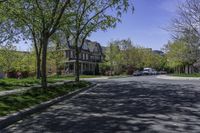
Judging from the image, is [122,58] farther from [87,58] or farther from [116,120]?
[116,120]

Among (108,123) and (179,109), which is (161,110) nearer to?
(179,109)

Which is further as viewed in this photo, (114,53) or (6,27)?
(114,53)

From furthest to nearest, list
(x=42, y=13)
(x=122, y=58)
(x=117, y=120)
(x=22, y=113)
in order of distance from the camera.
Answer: (x=122, y=58), (x=42, y=13), (x=22, y=113), (x=117, y=120)

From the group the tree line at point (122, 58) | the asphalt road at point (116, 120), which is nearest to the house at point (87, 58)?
the tree line at point (122, 58)

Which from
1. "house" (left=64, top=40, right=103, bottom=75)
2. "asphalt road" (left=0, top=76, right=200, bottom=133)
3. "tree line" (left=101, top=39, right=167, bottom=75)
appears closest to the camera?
"asphalt road" (left=0, top=76, right=200, bottom=133)

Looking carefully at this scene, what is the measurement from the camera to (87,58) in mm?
105438

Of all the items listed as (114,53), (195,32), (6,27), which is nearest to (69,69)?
(114,53)

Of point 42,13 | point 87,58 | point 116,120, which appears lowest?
point 116,120

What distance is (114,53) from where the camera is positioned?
97.1 metres

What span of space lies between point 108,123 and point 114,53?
282 feet

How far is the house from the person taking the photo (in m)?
92.0

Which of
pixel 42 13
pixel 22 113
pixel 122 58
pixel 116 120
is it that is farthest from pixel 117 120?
pixel 122 58

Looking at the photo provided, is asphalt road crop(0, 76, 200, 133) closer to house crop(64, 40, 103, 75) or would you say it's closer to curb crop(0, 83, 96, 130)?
curb crop(0, 83, 96, 130)

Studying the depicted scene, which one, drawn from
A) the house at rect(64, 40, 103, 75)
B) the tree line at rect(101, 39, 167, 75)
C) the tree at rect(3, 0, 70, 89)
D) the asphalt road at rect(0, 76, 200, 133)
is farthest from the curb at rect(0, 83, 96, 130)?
the tree line at rect(101, 39, 167, 75)
